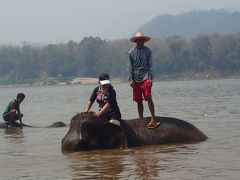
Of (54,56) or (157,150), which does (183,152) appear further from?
(54,56)

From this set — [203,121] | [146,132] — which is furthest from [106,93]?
[203,121]

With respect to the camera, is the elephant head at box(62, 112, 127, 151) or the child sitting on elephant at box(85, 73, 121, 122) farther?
the child sitting on elephant at box(85, 73, 121, 122)

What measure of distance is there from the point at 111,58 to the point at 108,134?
137 metres

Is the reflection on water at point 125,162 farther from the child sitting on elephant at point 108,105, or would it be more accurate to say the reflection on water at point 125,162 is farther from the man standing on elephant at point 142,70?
the man standing on elephant at point 142,70

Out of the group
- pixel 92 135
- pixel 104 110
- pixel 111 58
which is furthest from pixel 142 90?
pixel 111 58

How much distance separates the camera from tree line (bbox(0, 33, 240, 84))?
444 feet

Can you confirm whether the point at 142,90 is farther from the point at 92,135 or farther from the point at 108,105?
the point at 92,135

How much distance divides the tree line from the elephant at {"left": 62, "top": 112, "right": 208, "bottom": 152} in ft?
389

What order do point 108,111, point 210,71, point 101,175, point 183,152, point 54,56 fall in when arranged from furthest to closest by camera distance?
point 54,56, point 210,71, point 108,111, point 183,152, point 101,175

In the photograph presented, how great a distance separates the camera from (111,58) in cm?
14862

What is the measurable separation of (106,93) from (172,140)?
1777mm

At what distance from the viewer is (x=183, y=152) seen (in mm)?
11055

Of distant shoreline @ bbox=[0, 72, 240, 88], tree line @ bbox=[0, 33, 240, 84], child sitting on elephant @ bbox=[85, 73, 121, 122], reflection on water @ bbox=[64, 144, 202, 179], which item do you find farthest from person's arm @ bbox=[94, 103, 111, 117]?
tree line @ bbox=[0, 33, 240, 84]

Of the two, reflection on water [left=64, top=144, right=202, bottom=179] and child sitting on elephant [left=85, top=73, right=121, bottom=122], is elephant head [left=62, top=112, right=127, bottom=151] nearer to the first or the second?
child sitting on elephant [left=85, top=73, right=121, bottom=122]
